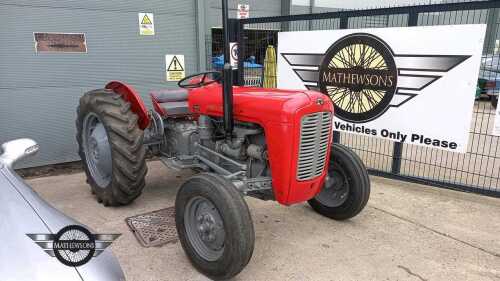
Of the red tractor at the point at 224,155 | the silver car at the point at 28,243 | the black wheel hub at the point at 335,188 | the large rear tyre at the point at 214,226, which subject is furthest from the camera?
the black wheel hub at the point at 335,188

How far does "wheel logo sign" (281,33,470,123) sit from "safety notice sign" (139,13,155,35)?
2.17m

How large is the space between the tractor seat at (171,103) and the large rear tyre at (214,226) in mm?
1517

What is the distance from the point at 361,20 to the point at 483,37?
1.44 meters

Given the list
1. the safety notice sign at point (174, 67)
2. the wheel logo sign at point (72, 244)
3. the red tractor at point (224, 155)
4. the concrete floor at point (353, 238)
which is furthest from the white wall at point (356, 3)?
the wheel logo sign at point (72, 244)

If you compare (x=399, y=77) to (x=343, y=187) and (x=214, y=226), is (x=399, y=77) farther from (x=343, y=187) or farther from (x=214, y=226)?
(x=214, y=226)

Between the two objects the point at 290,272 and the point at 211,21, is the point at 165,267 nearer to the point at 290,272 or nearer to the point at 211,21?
the point at 290,272

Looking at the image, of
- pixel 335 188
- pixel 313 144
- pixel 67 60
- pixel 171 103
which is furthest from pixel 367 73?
pixel 67 60

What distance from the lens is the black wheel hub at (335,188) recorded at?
3572 mm

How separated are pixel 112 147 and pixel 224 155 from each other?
1031mm

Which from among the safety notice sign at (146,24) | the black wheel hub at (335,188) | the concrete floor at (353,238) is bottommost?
the concrete floor at (353,238)

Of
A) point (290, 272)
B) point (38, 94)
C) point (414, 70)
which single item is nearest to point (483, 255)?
point (290, 272)

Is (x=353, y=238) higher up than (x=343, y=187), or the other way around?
(x=343, y=187)

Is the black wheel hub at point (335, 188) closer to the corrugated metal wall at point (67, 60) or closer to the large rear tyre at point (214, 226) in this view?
the large rear tyre at point (214, 226)

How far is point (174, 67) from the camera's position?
6.09 metres
